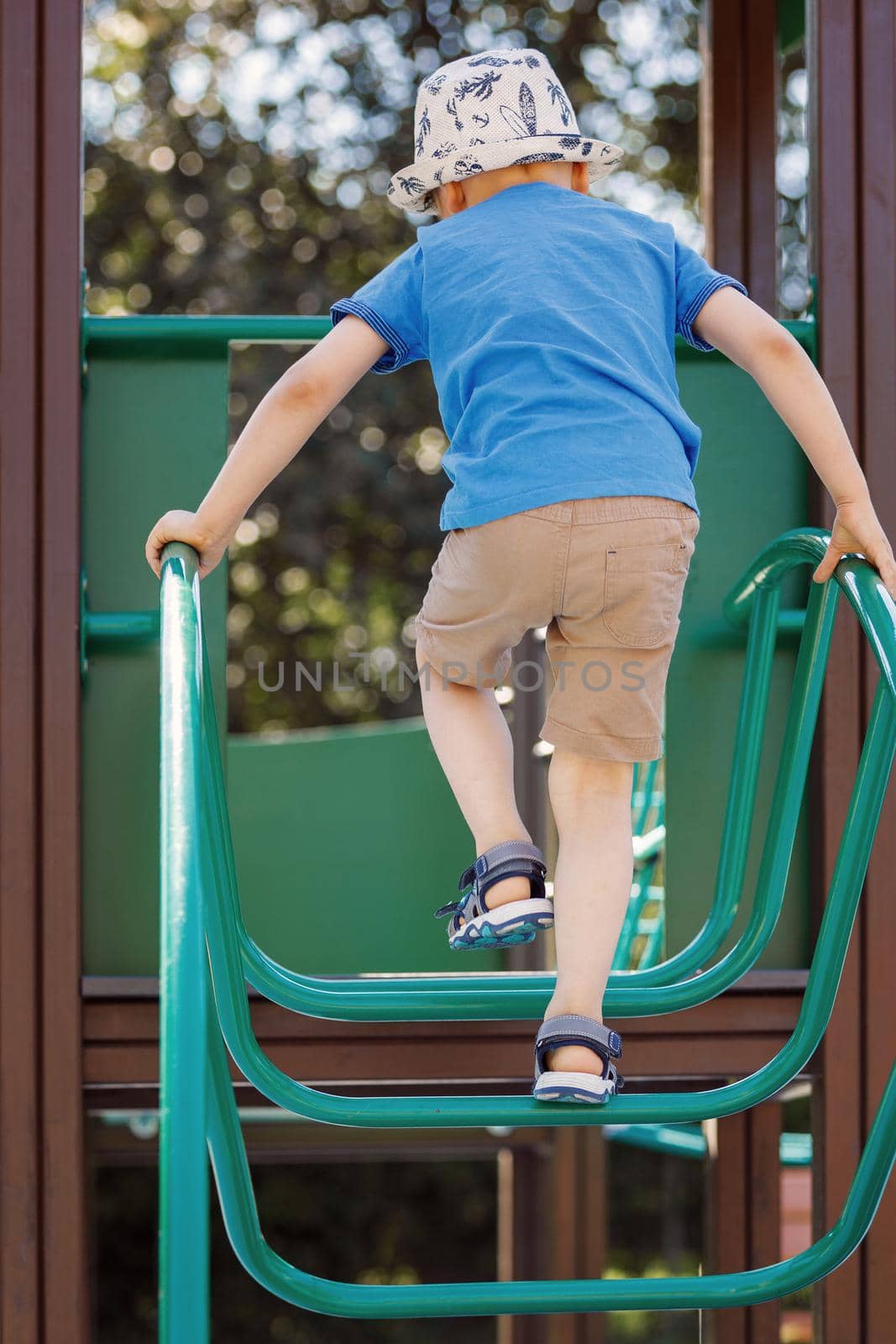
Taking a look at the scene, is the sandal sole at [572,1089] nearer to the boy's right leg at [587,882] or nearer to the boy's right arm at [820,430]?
the boy's right leg at [587,882]

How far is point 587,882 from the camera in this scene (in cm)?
206

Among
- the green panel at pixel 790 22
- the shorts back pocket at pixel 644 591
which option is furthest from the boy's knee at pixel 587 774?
the green panel at pixel 790 22

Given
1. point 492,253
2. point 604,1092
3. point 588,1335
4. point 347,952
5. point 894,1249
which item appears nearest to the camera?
point 604,1092

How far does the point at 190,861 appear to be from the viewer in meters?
1.46

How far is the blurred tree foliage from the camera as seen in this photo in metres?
10.6

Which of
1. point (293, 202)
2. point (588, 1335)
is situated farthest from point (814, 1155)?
point (293, 202)

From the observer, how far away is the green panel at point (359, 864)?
452 cm

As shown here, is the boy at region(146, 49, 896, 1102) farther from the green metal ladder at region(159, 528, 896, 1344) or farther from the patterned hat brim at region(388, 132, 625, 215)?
the green metal ladder at region(159, 528, 896, 1344)

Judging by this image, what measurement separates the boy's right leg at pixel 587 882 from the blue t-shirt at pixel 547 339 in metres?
0.35

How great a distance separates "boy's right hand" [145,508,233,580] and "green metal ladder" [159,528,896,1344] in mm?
33

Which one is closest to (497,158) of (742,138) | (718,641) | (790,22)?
(718,641)

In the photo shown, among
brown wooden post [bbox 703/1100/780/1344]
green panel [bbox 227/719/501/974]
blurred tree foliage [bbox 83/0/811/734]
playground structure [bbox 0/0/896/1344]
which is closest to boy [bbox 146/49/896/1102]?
playground structure [bbox 0/0/896/1344]

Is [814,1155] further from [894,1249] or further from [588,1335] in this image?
[588,1335]

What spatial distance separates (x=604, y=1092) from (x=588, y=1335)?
330 cm
